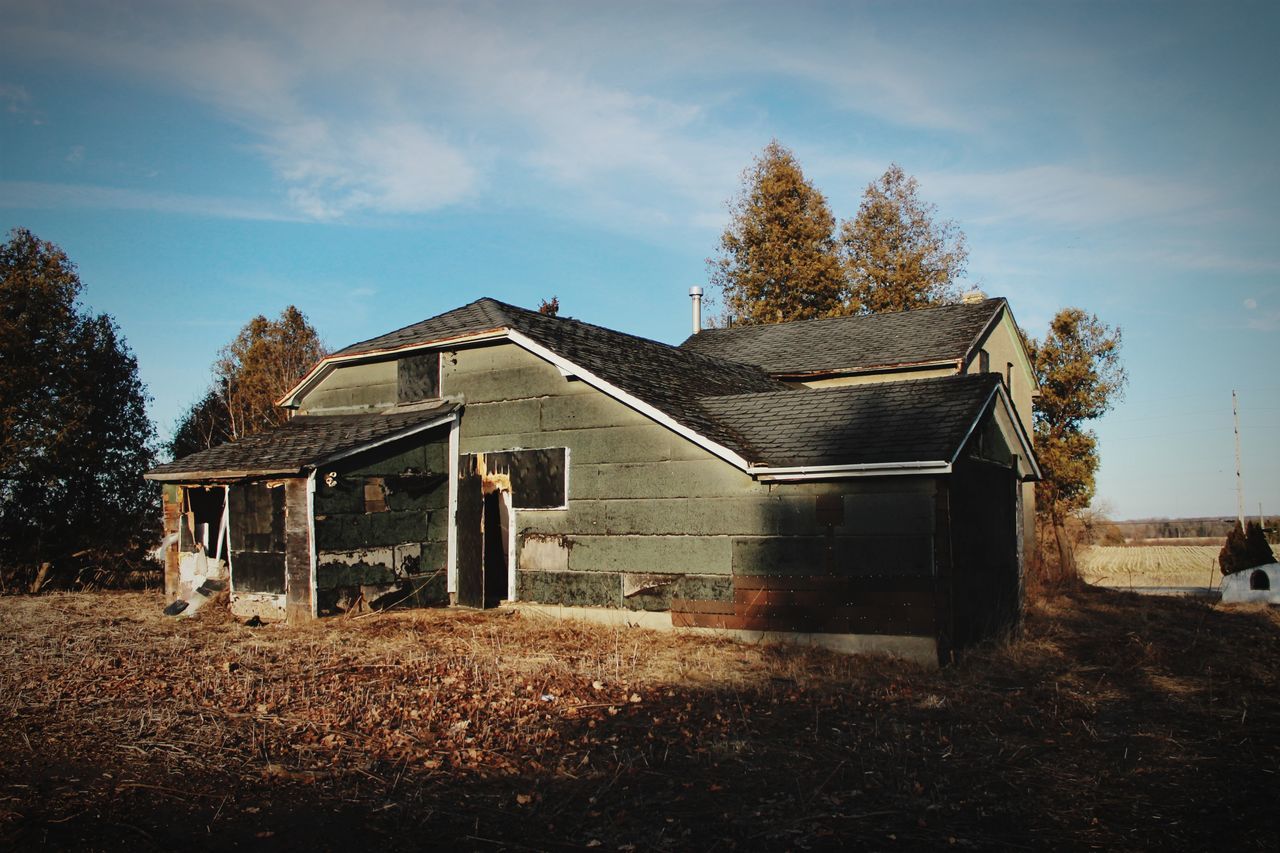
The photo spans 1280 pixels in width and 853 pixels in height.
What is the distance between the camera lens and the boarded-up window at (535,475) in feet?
46.6

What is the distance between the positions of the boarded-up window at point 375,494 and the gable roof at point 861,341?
32.9 ft

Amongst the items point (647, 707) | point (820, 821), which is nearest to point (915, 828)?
point (820, 821)

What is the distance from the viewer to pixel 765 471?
11867 mm

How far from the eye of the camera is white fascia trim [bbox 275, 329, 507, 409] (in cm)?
1510

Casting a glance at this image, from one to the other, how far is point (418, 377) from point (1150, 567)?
33.7m

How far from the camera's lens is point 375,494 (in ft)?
47.0

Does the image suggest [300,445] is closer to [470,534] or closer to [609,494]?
[470,534]

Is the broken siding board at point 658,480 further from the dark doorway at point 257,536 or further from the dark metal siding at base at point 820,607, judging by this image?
the dark doorway at point 257,536

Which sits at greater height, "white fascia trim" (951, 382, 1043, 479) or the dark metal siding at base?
"white fascia trim" (951, 382, 1043, 479)

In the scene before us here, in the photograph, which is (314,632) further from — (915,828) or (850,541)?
(915,828)

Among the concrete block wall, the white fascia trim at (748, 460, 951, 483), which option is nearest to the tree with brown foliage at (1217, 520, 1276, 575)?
the white fascia trim at (748, 460, 951, 483)

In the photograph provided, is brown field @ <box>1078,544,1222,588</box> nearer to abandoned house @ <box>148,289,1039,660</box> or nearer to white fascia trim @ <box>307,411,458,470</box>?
abandoned house @ <box>148,289,1039,660</box>

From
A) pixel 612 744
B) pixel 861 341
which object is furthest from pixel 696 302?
→ pixel 612 744

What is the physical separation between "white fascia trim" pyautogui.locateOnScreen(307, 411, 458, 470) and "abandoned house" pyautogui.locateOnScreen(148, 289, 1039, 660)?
0.12ft
